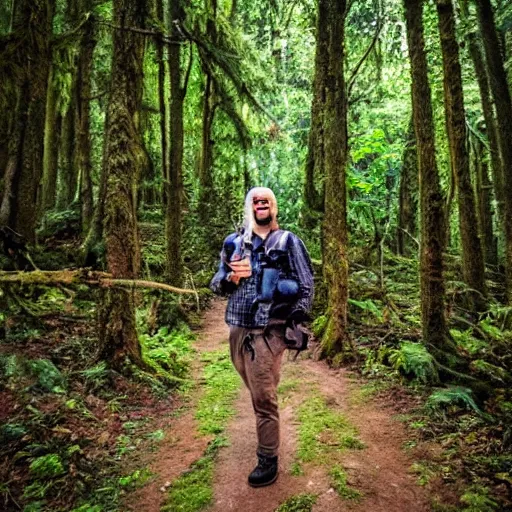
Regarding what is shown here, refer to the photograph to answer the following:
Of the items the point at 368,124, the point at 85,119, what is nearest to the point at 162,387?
the point at 85,119

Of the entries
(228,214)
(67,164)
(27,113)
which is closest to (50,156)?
(67,164)

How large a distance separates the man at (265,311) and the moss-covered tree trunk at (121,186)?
238 cm

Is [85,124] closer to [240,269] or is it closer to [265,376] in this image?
[240,269]

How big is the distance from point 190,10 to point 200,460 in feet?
33.2

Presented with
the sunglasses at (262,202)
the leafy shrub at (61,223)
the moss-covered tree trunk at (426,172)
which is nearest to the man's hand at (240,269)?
the sunglasses at (262,202)

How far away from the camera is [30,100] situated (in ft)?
26.0

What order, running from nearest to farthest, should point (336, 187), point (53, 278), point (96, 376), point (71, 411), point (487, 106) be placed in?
point (53, 278)
point (71, 411)
point (96, 376)
point (336, 187)
point (487, 106)

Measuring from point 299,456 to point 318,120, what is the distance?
7.52 m

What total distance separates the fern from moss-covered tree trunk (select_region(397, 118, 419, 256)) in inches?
361

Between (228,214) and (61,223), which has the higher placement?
(228,214)

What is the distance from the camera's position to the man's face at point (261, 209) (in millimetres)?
4168

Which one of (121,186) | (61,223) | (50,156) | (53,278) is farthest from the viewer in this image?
(50,156)

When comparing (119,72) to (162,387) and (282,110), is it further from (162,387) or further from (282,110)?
(282,110)

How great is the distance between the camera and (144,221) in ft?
56.2
